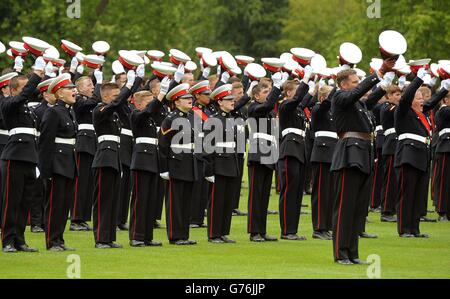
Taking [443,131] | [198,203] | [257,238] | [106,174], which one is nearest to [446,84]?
[443,131]

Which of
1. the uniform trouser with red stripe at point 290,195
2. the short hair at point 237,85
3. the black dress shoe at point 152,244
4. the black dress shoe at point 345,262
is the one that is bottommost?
the black dress shoe at point 152,244

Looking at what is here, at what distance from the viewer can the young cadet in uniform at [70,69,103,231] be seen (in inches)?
659

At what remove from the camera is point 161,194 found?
17.8 m

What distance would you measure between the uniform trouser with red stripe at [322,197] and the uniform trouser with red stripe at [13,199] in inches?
169

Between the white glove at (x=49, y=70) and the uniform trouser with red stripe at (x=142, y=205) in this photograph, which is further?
the white glove at (x=49, y=70)

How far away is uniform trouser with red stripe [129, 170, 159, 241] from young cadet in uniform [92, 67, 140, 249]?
0.27 meters

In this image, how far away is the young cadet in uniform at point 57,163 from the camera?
14961mm

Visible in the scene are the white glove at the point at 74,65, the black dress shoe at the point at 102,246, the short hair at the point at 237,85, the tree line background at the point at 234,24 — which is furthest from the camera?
the tree line background at the point at 234,24

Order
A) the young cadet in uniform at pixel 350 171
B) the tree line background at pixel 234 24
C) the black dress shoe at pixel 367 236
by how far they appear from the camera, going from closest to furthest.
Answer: the young cadet in uniform at pixel 350 171, the black dress shoe at pixel 367 236, the tree line background at pixel 234 24

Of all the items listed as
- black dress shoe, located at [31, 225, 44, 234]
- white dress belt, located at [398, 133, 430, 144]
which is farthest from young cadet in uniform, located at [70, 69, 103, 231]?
white dress belt, located at [398, 133, 430, 144]

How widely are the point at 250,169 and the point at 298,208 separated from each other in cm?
84

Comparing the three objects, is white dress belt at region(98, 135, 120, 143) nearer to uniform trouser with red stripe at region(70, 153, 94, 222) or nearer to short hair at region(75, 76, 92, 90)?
short hair at region(75, 76, 92, 90)

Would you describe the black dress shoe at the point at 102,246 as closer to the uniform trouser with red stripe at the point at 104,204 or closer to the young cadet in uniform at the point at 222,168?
the uniform trouser with red stripe at the point at 104,204

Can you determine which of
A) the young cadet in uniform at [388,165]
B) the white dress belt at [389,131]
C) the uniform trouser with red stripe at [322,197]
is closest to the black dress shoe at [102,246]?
the uniform trouser with red stripe at [322,197]
